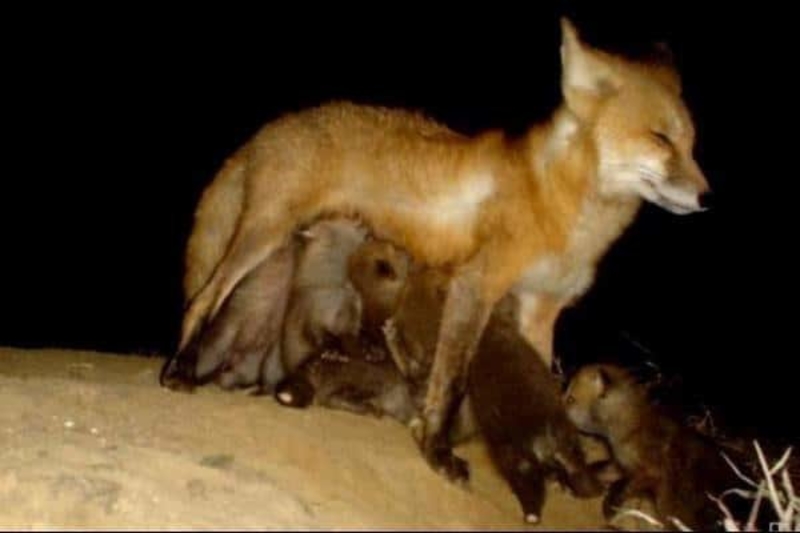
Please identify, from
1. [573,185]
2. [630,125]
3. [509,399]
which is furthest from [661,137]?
[509,399]

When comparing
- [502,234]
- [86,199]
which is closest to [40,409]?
[502,234]

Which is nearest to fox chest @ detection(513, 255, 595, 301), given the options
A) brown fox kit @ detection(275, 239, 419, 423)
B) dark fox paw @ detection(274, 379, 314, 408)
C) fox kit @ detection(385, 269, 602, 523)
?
fox kit @ detection(385, 269, 602, 523)

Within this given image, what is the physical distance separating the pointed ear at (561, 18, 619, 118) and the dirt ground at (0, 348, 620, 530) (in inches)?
79.3

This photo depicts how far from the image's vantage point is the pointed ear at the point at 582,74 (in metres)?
6.07

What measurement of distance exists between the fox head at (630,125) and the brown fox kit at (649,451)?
48.0 inches

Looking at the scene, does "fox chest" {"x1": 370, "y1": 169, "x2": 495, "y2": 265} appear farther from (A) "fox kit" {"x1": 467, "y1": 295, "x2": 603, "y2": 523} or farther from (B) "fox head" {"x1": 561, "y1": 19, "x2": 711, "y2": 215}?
(B) "fox head" {"x1": 561, "y1": 19, "x2": 711, "y2": 215}

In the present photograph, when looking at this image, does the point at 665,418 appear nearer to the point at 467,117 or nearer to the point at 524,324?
the point at 524,324

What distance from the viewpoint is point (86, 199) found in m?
17.7

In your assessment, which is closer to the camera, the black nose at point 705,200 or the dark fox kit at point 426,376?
the dark fox kit at point 426,376

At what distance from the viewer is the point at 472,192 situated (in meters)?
6.48

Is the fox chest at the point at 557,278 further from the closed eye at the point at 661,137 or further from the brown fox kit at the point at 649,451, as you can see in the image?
the closed eye at the point at 661,137

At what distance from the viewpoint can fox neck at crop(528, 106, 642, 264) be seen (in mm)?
6168

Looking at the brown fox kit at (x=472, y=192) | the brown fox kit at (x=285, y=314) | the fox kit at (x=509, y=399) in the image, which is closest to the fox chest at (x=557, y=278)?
the brown fox kit at (x=472, y=192)

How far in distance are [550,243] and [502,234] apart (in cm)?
27
